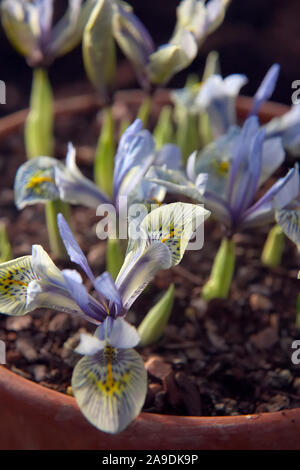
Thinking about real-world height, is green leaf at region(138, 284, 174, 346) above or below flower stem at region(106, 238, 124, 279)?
below

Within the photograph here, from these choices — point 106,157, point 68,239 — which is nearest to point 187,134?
point 106,157

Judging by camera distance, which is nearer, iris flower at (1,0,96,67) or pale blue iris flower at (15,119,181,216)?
pale blue iris flower at (15,119,181,216)

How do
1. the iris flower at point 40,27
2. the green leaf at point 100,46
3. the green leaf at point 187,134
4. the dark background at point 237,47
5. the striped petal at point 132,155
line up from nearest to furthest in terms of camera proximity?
the striped petal at point 132,155 → the green leaf at point 100,46 → the iris flower at point 40,27 → the green leaf at point 187,134 → the dark background at point 237,47

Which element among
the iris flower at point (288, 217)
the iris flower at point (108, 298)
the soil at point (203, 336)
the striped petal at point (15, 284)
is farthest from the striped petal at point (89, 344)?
the iris flower at point (288, 217)

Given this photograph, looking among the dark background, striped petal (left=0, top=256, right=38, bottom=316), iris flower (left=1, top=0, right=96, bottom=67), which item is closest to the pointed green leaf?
striped petal (left=0, top=256, right=38, bottom=316)

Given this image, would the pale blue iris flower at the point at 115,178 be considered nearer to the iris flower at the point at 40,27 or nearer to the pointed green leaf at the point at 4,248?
the pointed green leaf at the point at 4,248

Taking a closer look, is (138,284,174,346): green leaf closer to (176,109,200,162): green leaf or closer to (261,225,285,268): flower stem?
(261,225,285,268): flower stem
